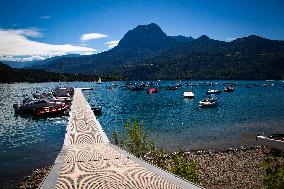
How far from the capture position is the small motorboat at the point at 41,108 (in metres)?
63.5

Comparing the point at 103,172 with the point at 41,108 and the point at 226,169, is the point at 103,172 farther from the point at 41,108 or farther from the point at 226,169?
the point at 41,108

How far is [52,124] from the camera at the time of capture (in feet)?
173

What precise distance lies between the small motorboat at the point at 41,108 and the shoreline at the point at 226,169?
38.6 m

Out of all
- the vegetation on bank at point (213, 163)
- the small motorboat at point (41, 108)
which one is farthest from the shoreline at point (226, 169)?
the small motorboat at point (41, 108)

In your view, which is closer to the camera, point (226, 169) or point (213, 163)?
point (226, 169)

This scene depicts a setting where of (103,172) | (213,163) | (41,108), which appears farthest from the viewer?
(41,108)

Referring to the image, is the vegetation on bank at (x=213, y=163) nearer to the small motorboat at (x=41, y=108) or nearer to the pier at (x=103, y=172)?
the pier at (x=103, y=172)

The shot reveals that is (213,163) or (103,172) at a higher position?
(103,172)

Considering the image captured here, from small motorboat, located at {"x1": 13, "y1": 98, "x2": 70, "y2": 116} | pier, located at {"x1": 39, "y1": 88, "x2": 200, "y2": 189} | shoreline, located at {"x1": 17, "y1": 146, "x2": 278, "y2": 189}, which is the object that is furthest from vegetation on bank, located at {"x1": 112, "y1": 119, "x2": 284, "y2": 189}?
small motorboat, located at {"x1": 13, "y1": 98, "x2": 70, "y2": 116}

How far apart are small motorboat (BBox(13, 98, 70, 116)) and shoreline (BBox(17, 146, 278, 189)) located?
126 ft

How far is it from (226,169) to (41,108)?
49.9 m

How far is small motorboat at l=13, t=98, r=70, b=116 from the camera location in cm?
6350

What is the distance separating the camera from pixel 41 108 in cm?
6606

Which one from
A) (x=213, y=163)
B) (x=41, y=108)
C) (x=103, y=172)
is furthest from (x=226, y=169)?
(x=41, y=108)
